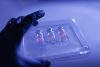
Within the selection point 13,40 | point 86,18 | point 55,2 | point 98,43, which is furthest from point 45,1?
point 13,40

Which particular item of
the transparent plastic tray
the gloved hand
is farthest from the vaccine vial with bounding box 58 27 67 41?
the gloved hand

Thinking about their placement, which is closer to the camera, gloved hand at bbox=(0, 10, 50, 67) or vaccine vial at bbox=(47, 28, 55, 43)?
gloved hand at bbox=(0, 10, 50, 67)

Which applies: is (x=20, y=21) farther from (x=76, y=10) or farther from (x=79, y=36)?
(x=76, y=10)

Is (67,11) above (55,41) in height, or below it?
above

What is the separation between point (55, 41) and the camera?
2.22 feet

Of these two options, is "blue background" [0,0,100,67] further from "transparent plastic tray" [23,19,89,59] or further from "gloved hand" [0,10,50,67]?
"gloved hand" [0,10,50,67]

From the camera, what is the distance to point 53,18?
31.1 inches

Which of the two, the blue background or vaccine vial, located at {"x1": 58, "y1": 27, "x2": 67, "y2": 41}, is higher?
the blue background

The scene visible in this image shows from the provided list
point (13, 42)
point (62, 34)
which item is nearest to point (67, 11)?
point (62, 34)

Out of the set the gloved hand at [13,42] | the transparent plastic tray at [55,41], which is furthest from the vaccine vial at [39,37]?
the gloved hand at [13,42]

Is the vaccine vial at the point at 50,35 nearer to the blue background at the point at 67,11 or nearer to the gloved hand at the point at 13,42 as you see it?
the blue background at the point at 67,11

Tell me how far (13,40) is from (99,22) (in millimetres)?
385

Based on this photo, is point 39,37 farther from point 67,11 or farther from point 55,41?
point 67,11

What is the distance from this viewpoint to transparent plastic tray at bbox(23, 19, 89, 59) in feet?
2.06
